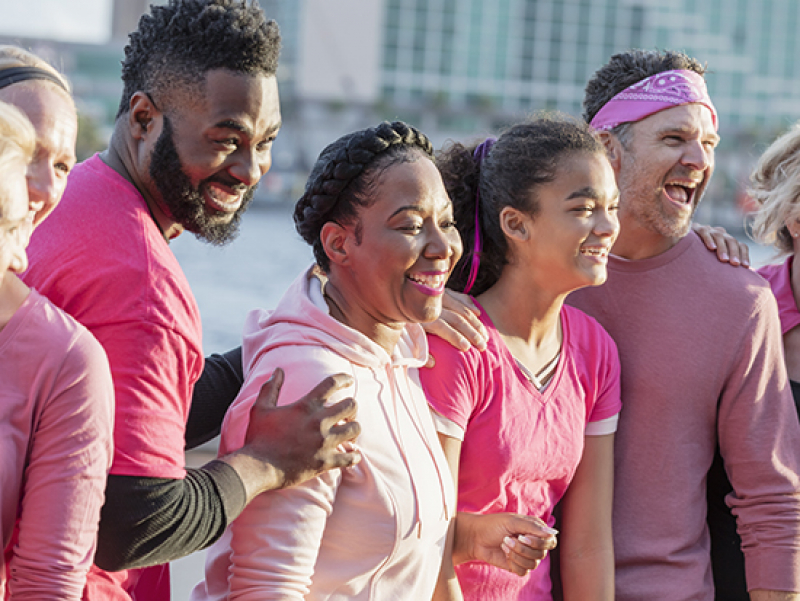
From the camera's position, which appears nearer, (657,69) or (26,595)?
(26,595)

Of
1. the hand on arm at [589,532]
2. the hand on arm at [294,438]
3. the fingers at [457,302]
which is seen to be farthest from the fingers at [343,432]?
the hand on arm at [589,532]

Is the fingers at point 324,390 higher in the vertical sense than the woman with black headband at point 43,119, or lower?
lower

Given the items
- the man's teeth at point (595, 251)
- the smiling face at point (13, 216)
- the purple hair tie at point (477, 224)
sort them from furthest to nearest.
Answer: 1. the purple hair tie at point (477, 224)
2. the man's teeth at point (595, 251)
3. the smiling face at point (13, 216)

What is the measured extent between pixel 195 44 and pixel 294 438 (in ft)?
2.65

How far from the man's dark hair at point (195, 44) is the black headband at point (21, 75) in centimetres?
26

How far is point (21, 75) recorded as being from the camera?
4.97ft

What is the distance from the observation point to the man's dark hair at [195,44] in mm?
1752

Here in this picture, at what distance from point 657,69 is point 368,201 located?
1.12 m

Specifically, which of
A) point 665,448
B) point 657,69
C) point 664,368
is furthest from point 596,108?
point 665,448

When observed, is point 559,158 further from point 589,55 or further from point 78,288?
point 589,55

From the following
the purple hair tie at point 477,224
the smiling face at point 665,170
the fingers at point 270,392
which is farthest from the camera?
the smiling face at point 665,170

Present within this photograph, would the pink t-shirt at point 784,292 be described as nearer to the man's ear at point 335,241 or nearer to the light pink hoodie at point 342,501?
the light pink hoodie at point 342,501

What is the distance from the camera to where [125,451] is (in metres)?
1.48

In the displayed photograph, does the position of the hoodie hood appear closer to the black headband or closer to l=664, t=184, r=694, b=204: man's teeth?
the black headband
